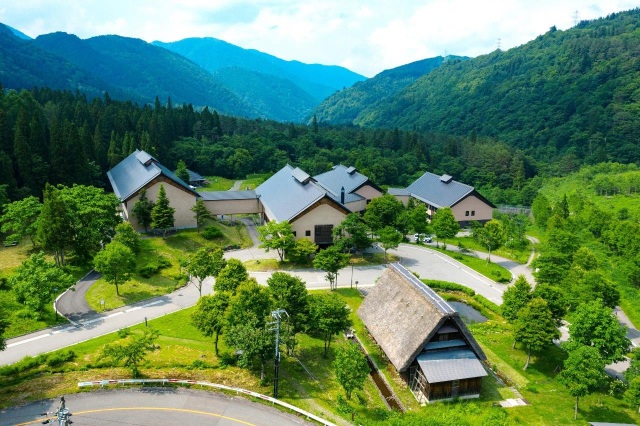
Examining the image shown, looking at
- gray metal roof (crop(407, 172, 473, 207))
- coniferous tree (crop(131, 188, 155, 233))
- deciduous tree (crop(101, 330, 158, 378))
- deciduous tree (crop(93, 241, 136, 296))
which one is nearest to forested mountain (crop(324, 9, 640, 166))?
gray metal roof (crop(407, 172, 473, 207))

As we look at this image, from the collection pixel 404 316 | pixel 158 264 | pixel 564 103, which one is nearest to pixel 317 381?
pixel 404 316

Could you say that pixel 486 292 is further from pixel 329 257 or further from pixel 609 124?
pixel 609 124

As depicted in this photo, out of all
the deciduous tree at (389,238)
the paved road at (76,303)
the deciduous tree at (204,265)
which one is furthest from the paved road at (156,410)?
the deciduous tree at (389,238)

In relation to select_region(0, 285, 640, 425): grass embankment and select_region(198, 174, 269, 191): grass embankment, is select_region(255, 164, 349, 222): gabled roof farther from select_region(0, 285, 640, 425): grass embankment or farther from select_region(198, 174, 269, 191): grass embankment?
select_region(0, 285, 640, 425): grass embankment

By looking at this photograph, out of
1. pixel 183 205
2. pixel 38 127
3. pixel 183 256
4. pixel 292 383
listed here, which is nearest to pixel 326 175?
pixel 183 205

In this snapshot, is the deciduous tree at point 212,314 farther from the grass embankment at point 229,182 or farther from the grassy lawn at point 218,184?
the grassy lawn at point 218,184

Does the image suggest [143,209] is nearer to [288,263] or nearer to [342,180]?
[288,263]
